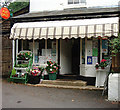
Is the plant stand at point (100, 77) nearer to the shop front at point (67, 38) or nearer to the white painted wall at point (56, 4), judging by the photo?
the shop front at point (67, 38)

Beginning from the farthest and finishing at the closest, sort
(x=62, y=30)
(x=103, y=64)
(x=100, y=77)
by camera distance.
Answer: (x=62, y=30) → (x=100, y=77) → (x=103, y=64)

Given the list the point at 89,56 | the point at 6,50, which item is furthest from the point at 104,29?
the point at 6,50

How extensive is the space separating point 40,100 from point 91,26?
161 inches

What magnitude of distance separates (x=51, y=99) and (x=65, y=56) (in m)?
4.14

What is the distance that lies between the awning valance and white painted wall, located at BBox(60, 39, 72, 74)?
4.55 feet

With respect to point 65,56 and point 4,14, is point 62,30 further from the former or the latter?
point 4,14

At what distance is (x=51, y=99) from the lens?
6.83m

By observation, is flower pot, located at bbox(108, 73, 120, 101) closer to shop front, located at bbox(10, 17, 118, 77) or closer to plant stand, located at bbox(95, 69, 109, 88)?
plant stand, located at bbox(95, 69, 109, 88)

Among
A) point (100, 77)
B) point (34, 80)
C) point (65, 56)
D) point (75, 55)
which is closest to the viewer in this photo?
point (100, 77)

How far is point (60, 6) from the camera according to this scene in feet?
36.3

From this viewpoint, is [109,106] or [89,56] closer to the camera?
[109,106]

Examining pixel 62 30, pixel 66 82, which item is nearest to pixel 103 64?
pixel 66 82

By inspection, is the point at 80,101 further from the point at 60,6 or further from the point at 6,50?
the point at 6,50

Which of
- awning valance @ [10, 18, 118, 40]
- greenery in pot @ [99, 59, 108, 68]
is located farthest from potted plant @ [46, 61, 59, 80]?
greenery in pot @ [99, 59, 108, 68]
